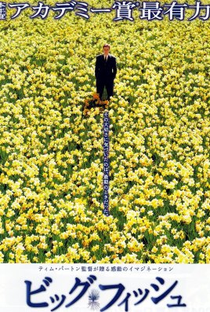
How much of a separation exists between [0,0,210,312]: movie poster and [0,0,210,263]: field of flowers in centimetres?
3

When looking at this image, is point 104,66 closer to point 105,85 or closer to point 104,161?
point 105,85

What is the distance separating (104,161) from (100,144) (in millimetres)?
2307

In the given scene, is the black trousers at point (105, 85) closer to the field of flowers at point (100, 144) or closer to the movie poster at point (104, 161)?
the movie poster at point (104, 161)

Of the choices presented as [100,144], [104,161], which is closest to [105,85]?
[100,144]

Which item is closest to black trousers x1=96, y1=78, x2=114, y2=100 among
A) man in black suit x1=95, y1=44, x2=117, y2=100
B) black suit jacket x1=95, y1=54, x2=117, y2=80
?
man in black suit x1=95, y1=44, x2=117, y2=100

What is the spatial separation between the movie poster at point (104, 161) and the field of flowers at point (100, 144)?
0.03 m

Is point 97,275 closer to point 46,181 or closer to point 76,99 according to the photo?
point 46,181

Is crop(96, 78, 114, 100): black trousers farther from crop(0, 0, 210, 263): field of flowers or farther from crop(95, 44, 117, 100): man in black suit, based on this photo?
crop(0, 0, 210, 263): field of flowers

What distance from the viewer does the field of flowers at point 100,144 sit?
280 inches

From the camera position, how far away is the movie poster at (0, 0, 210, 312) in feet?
20.4

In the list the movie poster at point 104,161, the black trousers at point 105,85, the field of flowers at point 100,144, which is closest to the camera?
the movie poster at point 104,161

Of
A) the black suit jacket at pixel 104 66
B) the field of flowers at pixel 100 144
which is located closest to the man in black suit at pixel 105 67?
the black suit jacket at pixel 104 66

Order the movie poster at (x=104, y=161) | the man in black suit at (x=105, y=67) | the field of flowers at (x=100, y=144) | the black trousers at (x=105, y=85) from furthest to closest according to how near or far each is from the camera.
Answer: the black trousers at (x=105, y=85) → the man in black suit at (x=105, y=67) → the field of flowers at (x=100, y=144) → the movie poster at (x=104, y=161)

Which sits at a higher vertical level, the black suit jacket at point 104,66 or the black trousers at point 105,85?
the black suit jacket at point 104,66
